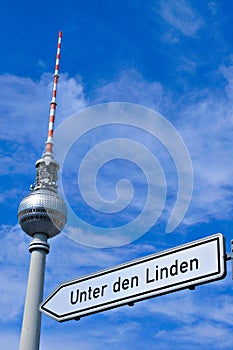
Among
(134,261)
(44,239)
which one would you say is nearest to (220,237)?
(134,261)

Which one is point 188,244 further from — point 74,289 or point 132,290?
point 74,289

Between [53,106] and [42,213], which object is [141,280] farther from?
[53,106]

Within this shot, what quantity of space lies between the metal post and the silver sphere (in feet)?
5.33

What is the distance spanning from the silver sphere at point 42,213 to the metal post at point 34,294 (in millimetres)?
1626

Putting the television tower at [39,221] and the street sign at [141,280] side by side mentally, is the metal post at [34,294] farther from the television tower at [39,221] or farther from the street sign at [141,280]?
the street sign at [141,280]

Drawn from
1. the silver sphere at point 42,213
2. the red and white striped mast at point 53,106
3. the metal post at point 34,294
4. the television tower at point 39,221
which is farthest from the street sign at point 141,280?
the red and white striped mast at point 53,106

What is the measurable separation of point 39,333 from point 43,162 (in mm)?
25540

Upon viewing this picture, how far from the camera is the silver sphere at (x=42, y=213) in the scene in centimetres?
7425

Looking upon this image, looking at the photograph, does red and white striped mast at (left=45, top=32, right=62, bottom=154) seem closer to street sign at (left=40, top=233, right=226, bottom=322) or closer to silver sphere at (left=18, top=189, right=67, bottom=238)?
silver sphere at (left=18, top=189, right=67, bottom=238)

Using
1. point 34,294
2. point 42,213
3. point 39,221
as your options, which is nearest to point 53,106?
point 42,213

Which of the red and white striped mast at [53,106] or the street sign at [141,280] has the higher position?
the red and white striped mast at [53,106]

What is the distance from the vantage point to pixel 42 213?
74.3 m

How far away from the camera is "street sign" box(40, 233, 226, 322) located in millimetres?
9672

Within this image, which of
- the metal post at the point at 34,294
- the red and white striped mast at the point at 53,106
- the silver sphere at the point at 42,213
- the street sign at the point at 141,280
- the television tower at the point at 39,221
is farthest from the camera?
the red and white striped mast at the point at 53,106
